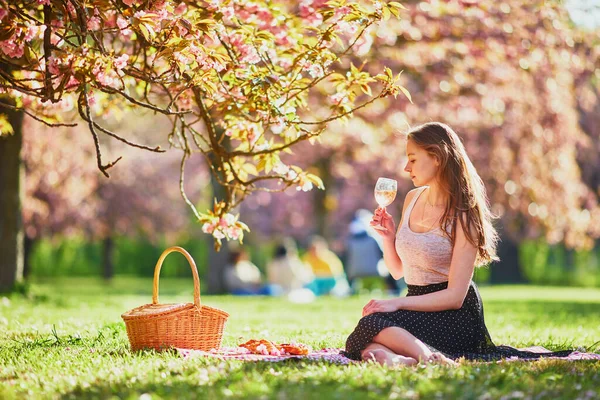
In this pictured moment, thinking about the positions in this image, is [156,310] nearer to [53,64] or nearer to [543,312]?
[53,64]

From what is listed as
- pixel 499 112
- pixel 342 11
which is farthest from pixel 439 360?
pixel 499 112

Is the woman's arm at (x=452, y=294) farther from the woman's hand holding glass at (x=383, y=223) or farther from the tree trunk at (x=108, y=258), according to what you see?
the tree trunk at (x=108, y=258)

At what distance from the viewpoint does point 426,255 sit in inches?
218

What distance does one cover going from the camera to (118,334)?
7016 millimetres

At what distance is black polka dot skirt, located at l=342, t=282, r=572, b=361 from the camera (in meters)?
5.28

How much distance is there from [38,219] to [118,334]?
1916 cm

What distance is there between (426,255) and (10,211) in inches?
363

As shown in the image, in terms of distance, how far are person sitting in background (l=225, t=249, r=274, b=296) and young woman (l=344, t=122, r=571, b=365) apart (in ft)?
40.7

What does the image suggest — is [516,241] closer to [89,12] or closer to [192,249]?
[192,249]

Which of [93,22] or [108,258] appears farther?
[108,258]

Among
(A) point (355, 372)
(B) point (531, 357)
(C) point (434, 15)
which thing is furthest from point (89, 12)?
(C) point (434, 15)

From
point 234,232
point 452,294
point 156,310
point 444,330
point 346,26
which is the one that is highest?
point 346,26

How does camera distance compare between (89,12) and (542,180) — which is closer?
(89,12)

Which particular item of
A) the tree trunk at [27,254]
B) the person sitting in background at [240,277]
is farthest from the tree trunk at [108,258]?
the person sitting in background at [240,277]
